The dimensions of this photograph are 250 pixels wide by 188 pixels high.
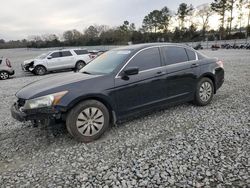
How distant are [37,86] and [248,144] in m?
3.68

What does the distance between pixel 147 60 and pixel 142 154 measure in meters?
2.00

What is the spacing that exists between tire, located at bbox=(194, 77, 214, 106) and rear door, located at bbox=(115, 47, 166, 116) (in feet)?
3.64

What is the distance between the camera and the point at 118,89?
4223mm

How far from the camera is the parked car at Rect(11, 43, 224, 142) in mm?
3814

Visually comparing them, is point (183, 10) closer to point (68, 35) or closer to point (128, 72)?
point (68, 35)

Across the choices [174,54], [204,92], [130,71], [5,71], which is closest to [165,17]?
[5,71]

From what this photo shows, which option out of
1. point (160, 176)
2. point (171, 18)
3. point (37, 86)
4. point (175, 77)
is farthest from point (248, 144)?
point (171, 18)

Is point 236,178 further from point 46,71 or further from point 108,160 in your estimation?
point 46,71

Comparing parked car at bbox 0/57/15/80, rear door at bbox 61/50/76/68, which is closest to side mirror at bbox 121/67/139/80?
parked car at bbox 0/57/15/80

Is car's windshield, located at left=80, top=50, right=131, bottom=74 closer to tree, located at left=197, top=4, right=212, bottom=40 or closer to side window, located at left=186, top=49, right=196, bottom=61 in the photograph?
side window, located at left=186, top=49, right=196, bottom=61

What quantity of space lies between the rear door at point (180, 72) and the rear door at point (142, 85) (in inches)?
8.3

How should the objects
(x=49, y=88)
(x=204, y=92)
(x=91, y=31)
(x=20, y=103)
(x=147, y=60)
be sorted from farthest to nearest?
(x=91, y=31), (x=204, y=92), (x=147, y=60), (x=20, y=103), (x=49, y=88)

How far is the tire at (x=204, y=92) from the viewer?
5.46 metres

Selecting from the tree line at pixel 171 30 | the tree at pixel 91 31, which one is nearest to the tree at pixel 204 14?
the tree line at pixel 171 30
